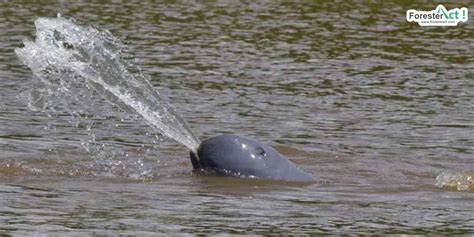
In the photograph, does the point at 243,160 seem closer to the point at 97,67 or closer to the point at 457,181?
the point at 457,181

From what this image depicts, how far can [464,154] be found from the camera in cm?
1477

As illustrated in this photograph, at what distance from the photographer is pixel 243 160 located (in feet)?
41.7

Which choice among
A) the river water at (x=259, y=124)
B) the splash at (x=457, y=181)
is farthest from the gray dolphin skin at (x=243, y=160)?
the splash at (x=457, y=181)

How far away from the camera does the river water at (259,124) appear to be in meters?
10.8

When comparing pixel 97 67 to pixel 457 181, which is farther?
pixel 97 67

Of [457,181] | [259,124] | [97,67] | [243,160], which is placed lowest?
[259,124]

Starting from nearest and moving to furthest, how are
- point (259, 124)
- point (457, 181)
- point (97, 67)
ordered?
1. point (457, 181)
2. point (97, 67)
3. point (259, 124)

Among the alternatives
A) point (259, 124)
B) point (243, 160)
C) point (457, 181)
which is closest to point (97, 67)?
point (243, 160)

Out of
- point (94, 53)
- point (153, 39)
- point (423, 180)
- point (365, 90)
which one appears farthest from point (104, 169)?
point (153, 39)

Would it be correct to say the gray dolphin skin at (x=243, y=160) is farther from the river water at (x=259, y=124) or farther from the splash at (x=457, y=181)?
the splash at (x=457, y=181)

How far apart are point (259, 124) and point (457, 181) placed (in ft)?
13.4

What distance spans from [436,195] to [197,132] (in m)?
4.20

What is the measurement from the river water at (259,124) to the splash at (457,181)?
3 cm

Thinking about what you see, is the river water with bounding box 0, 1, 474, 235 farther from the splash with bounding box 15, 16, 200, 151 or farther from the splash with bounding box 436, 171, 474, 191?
the splash with bounding box 15, 16, 200, 151
